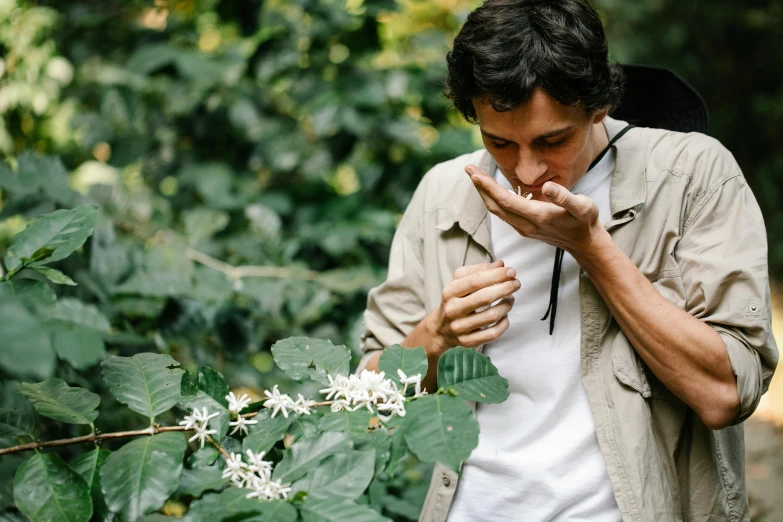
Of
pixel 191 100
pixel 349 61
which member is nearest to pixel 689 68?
pixel 349 61

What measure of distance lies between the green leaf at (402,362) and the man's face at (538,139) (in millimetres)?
514

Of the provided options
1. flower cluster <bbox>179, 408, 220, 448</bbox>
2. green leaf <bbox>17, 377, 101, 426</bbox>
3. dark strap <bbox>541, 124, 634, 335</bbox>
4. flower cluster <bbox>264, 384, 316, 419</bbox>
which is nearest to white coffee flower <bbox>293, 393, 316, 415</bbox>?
flower cluster <bbox>264, 384, 316, 419</bbox>

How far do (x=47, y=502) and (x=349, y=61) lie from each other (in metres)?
2.19

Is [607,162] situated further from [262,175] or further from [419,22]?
[419,22]

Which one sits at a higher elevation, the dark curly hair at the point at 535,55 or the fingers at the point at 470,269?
the dark curly hair at the point at 535,55

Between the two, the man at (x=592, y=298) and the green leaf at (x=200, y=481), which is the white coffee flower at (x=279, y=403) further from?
the man at (x=592, y=298)

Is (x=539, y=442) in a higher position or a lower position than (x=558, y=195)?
lower

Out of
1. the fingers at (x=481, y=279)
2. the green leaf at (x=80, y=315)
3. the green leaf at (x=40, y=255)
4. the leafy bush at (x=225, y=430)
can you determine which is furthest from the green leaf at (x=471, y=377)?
the green leaf at (x=80, y=315)

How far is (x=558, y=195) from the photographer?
3.68 feet

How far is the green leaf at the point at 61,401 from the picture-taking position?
87 cm

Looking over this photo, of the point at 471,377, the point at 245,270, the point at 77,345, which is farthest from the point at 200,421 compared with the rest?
the point at 245,270

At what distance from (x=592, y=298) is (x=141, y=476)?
905mm

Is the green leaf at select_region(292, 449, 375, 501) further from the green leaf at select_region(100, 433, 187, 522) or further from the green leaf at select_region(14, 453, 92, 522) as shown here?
the green leaf at select_region(14, 453, 92, 522)

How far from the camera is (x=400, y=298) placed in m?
1.58
